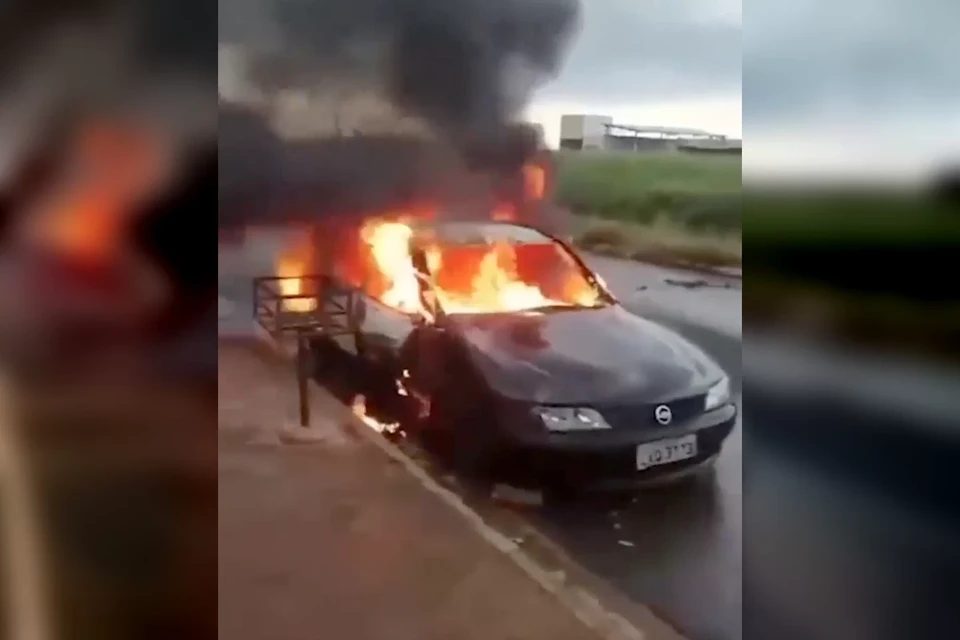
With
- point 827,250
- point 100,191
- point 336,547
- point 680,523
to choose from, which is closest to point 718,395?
point 680,523

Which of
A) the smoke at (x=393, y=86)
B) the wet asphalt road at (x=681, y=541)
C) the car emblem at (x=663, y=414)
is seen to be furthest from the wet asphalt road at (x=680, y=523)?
the smoke at (x=393, y=86)

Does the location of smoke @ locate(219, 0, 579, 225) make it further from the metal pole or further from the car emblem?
the car emblem

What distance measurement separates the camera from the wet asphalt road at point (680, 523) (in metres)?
1.77

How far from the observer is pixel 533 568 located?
174 cm

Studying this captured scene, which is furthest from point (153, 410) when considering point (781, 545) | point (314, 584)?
point (781, 545)

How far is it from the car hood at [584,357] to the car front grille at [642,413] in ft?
0.04

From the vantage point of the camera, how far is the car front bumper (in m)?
1.78

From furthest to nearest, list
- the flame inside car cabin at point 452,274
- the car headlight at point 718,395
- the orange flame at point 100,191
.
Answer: the car headlight at point 718,395 → the flame inside car cabin at point 452,274 → the orange flame at point 100,191

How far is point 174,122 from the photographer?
1630 mm

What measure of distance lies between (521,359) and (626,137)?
43cm

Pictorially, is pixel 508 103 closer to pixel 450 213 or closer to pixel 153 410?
pixel 450 213

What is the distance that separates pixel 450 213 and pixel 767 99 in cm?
63

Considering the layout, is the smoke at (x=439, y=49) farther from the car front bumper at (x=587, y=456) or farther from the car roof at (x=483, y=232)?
the car front bumper at (x=587, y=456)

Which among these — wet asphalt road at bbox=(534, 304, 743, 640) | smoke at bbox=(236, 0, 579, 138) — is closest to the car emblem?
wet asphalt road at bbox=(534, 304, 743, 640)
